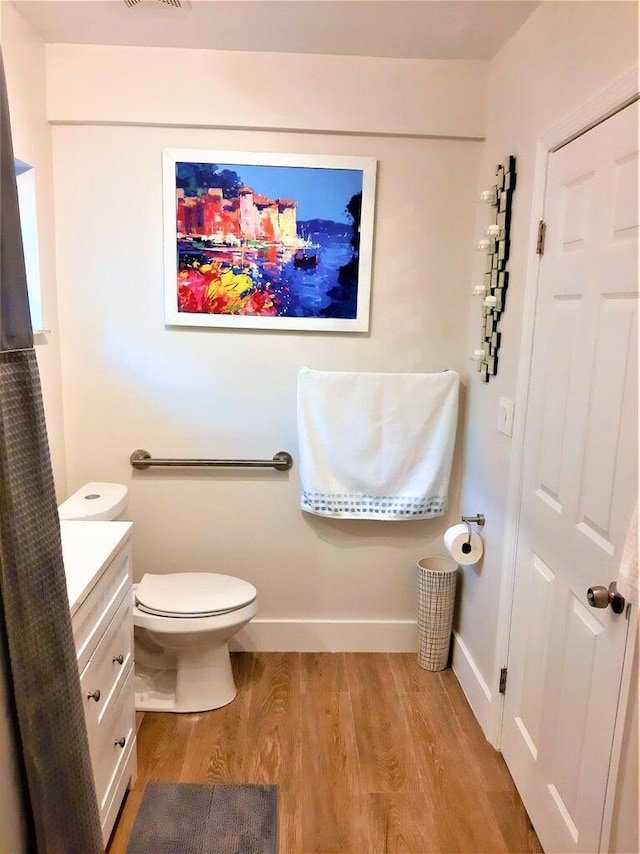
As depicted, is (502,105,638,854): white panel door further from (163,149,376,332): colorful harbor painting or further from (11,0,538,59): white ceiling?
(163,149,376,332): colorful harbor painting

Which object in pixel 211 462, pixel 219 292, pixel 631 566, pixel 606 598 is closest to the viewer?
pixel 631 566

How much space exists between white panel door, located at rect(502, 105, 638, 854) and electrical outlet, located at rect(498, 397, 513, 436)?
0.14 metres

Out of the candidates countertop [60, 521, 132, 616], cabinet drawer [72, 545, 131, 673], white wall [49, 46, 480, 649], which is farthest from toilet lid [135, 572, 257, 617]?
countertop [60, 521, 132, 616]

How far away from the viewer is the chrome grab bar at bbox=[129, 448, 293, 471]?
2.44 meters

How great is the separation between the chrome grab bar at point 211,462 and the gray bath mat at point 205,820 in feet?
3.71

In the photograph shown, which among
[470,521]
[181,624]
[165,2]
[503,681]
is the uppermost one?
[165,2]

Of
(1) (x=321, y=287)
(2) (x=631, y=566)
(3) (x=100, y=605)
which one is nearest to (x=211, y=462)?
(1) (x=321, y=287)

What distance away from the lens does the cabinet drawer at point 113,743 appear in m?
1.53

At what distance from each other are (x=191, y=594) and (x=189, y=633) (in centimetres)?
16

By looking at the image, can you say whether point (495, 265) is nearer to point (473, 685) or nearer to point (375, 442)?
point (375, 442)

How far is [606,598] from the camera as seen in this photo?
1.31 m

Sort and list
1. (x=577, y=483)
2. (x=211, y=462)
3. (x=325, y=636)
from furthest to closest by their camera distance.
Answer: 1. (x=325, y=636)
2. (x=211, y=462)
3. (x=577, y=483)

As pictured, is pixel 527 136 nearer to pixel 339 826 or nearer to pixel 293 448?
pixel 293 448

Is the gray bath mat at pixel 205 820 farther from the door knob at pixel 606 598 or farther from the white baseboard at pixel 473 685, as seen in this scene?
the door knob at pixel 606 598
